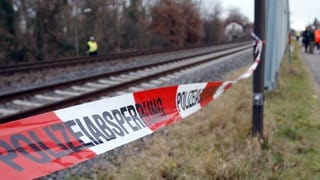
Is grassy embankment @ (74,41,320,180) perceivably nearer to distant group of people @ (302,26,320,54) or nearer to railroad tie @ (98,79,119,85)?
railroad tie @ (98,79,119,85)

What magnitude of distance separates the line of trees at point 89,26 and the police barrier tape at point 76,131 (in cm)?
2459

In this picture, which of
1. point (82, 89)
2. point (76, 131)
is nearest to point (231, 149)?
point (76, 131)

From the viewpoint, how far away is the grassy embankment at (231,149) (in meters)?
3.86

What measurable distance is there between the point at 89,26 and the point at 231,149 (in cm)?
3352

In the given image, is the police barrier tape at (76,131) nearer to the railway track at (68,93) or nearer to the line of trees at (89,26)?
the railway track at (68,93)

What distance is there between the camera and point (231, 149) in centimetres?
453

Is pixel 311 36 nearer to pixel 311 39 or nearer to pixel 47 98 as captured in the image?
pixel 311 39

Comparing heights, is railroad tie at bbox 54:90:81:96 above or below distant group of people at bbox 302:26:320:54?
below

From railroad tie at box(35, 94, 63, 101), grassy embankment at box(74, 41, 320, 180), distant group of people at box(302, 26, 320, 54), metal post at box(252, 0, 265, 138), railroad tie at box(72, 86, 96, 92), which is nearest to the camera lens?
grassy embankment at box(74, 41, 320, 180)

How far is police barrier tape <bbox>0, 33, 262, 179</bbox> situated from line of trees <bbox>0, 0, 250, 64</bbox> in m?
24.6

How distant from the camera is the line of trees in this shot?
28031 mm

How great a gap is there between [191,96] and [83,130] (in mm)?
1796

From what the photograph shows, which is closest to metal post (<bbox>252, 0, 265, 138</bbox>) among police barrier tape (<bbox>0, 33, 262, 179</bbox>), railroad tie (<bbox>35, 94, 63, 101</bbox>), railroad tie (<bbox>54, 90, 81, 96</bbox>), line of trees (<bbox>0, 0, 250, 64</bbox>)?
police barrier tape (<bbox>0, 33, 262, 179</bbox>)

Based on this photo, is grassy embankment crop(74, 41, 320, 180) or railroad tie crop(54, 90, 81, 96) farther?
railroad tie crop(54, 90, 81, 96)
